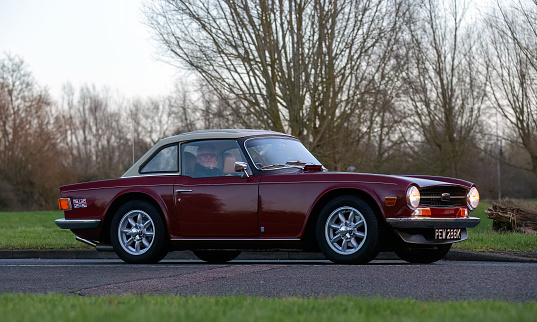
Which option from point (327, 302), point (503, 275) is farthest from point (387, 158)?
point (327, 302)

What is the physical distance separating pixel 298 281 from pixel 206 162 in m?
3.10

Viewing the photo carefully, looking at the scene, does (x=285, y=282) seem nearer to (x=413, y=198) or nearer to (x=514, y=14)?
(x=413, y=198)

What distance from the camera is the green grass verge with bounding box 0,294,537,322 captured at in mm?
4344

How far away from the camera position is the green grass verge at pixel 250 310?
434 cm

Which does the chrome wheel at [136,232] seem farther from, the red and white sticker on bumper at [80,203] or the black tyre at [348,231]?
the black tyre at [348,231]

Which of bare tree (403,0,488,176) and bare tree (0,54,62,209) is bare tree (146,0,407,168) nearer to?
bare tree (403,0,488,176)

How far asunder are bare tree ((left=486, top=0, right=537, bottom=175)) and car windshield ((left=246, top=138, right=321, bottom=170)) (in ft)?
61.8

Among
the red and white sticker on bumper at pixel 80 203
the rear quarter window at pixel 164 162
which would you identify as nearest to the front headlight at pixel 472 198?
the rear quarter window at pixel 164 162

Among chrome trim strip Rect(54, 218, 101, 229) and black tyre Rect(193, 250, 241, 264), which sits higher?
chrome trim strip Rect(54, 218, 101, 229)

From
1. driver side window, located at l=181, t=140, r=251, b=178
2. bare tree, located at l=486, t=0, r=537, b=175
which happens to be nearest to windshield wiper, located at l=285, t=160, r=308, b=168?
driver side window, located at l=181, t=140, r=251, b=178

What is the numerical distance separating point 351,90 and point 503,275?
17164 millimetres

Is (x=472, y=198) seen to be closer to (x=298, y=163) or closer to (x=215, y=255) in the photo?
(x=298, y=163)

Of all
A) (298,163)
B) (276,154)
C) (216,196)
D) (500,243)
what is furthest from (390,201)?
(500,243)

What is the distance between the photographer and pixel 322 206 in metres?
8.80
